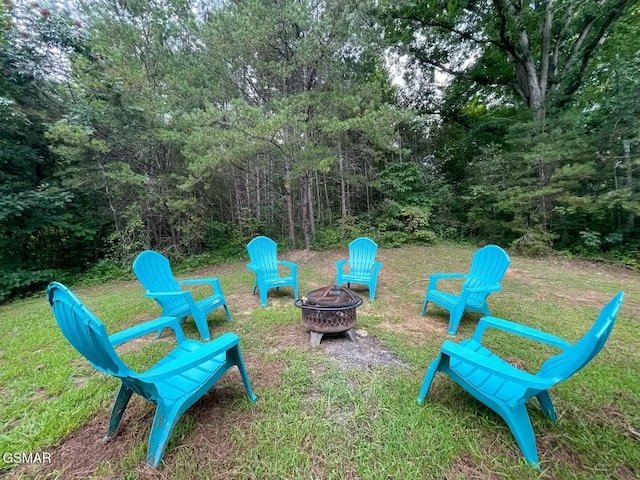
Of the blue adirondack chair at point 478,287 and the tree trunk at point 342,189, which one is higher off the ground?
the tree trunk at point 342,189

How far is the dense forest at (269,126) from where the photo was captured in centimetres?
505

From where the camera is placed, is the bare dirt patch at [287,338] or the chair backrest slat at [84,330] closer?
the chair backrest slat at [84,330]

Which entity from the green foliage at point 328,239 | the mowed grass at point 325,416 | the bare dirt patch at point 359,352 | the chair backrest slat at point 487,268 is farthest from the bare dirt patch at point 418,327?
the green foliage at point 328,239

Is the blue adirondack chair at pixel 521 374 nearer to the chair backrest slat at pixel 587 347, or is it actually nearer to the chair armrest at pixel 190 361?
the chair backrest slat at pixel 587 347

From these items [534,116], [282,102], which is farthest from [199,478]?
[534,116]

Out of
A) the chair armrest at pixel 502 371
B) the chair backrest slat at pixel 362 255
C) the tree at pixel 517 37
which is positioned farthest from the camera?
the tree at pixel 517 37

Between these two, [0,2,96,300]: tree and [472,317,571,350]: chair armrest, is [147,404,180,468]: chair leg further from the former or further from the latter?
[0,2,96,300]: tree

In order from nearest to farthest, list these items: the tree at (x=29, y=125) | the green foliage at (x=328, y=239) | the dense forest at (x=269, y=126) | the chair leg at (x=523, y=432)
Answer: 1. the chair leg at (x=523, y=432)
2. the tree at (x=29, y=125)
3. the dense forest at (x=269, y=126)
4. the green foliage at (x=328, y=239)

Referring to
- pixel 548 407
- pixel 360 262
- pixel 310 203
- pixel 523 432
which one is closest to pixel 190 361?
pixel 523 432

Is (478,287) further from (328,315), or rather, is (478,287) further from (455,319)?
(328,315)

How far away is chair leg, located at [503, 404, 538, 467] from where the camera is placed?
1231 mm

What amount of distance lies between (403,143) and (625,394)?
28.8ft

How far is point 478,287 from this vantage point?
268cm

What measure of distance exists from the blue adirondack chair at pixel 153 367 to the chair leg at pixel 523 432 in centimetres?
141
